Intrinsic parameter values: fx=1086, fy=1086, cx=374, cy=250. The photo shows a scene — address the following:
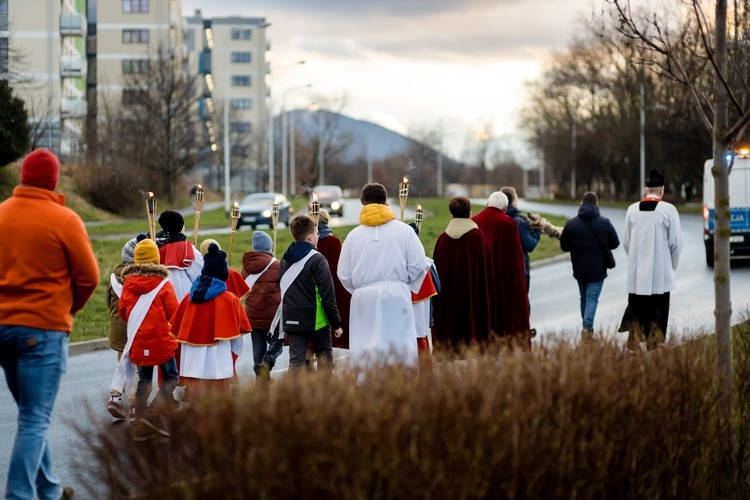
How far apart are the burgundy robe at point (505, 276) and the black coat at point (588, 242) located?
2.20 m

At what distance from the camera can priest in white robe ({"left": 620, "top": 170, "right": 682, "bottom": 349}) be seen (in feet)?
38.4

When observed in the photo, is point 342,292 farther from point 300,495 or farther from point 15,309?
point 300,495

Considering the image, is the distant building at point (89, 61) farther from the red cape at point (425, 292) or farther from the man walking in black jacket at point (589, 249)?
the red cape at point (425, 292)

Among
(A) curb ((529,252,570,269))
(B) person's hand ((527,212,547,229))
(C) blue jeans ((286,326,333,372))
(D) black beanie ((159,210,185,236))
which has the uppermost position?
(D) black beanie ((159,210,185,236))

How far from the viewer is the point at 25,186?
20.0 feet

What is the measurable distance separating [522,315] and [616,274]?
1318 centimetres

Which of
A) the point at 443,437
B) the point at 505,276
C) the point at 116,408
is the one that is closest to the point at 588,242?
the point at 505,276

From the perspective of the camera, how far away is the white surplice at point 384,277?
8.77 m

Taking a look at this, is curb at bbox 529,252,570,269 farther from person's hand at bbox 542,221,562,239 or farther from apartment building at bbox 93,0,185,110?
apartment building at bbox 93,0,185,110

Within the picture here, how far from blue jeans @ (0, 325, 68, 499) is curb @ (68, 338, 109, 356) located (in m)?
8.09

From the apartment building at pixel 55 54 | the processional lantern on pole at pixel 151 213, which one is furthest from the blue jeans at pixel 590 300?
the apartment building at pixel 55 54

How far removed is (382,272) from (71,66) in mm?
65648

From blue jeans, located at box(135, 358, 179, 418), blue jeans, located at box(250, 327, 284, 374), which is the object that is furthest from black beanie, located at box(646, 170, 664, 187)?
blue jeans, located at box(135, 358, 179, 418)

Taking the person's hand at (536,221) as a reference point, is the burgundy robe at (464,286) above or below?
below
